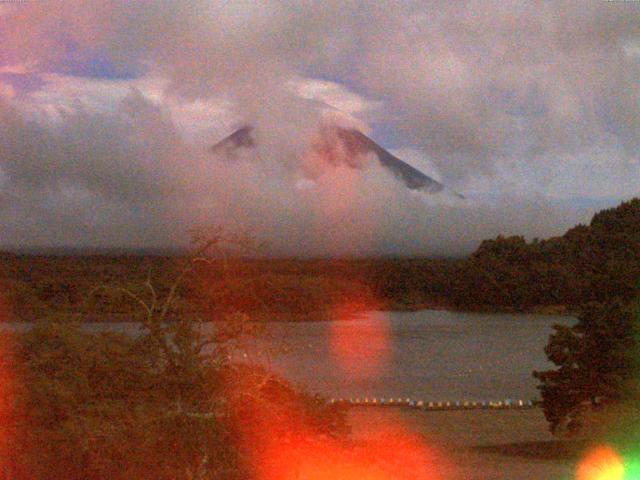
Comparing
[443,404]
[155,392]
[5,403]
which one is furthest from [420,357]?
[5,403]

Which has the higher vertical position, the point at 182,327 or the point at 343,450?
the point at 182,327

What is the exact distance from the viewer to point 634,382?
12398 millimetres

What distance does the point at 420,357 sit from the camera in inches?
1118

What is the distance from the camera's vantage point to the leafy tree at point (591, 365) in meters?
12.6

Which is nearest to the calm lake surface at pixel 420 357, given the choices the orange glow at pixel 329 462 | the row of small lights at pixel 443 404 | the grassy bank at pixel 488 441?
the row of small lights at pixel 443 404

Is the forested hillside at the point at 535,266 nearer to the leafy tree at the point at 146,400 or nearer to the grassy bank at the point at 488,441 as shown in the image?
the grassy bank at the point at 488,441

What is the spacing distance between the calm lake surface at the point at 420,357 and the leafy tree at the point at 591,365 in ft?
9.67

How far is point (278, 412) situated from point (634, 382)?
6736 mm

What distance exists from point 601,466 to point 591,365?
2.63 meters

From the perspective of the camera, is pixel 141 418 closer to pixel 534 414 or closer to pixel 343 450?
pixel 343 450

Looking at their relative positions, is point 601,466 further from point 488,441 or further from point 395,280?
point 395,280

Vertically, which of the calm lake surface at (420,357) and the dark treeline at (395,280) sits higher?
the dark treeline at (395,280)

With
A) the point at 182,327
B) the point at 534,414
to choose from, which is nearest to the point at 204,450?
the point at 182,327

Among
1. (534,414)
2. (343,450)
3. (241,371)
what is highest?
(241,371)
